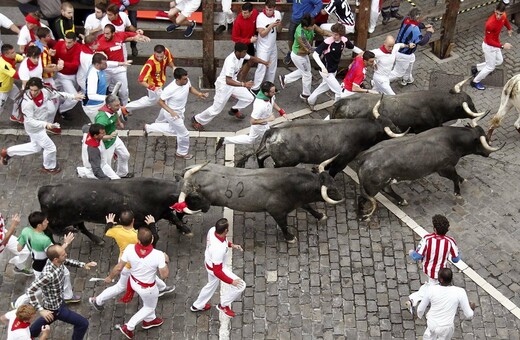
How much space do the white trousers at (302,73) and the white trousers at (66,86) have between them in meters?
4.42

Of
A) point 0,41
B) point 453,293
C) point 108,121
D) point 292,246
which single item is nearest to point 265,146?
point 292,246

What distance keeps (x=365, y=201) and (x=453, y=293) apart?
353cm

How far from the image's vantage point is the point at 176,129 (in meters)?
13.9

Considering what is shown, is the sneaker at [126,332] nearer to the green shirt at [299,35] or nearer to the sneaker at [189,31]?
the green shirt at [299,35]

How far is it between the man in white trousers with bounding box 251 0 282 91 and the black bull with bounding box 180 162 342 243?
394 cm

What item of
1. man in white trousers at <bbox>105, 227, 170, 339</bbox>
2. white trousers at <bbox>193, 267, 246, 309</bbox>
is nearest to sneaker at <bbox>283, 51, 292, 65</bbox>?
white trousers at <bbox>193, 267, 246, 309</bbox>

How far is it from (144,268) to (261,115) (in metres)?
4.29

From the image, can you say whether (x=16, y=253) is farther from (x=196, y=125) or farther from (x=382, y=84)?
(x=382, y=84)

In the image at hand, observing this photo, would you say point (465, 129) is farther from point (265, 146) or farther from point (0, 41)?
point (0, 41)

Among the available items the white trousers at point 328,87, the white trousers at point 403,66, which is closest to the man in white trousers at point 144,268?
the white trousers at point 328,87

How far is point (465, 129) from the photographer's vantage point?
13.3 metres

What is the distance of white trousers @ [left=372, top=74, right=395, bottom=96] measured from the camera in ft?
49.4

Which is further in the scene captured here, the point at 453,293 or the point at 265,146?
the point at 265,146

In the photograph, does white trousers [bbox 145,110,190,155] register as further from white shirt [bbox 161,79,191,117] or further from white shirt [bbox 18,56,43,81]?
white shirt [bbox 18,56,43,81]
